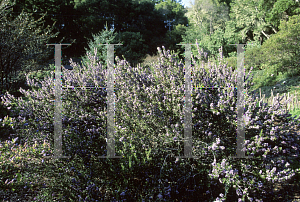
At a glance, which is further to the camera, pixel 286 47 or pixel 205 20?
pixel 205 20

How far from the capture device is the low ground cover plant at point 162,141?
222 centimetres

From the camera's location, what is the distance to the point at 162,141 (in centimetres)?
253

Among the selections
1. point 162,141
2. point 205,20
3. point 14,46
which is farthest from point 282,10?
point 162,141

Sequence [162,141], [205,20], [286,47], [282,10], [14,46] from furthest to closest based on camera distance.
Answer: [205,20]
[282,10]
[286,47]
[14,46]
[162,141]

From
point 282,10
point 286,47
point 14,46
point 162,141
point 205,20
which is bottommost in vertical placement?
point 162,141

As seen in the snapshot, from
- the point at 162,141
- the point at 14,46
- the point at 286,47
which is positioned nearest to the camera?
the point at 162,141

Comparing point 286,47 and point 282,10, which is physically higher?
point 282,10

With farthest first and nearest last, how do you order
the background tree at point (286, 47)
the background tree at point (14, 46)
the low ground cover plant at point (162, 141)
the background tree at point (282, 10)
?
the background tree at point (282, 10) → the background tree at point (286, 47) → the background tree at point (14, 46) → the low ground cover plant at point (162, 141)

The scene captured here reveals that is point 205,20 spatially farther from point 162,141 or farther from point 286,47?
point 162,141

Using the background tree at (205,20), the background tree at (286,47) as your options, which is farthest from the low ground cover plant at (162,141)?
the background tree at (205,20)

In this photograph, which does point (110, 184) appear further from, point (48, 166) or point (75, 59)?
point (75, 59)

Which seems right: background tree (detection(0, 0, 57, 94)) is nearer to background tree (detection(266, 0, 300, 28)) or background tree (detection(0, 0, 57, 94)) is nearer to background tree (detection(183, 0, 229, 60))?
background tree (detection(183, 0, 229, 60))

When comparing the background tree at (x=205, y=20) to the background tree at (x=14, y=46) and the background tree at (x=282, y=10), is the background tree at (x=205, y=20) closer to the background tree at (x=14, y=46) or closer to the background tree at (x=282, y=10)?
the background tree at (x=282, y=10)

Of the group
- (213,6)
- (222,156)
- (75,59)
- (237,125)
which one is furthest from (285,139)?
(213,6)
